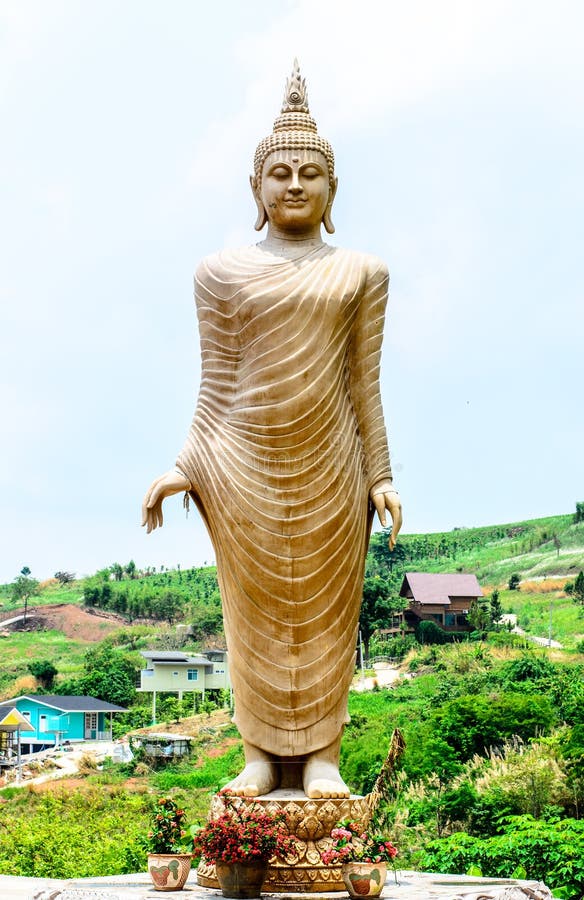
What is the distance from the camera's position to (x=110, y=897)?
5098mm

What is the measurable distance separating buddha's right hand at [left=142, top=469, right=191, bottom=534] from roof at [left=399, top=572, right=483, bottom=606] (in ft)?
114

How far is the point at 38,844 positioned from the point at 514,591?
40403 mm

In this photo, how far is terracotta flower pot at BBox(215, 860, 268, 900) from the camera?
5406 mm

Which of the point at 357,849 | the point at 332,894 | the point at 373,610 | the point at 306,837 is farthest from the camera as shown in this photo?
the point at 373,610

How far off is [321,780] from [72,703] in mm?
30298

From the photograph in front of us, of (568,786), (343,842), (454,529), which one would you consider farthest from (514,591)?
(343,842)

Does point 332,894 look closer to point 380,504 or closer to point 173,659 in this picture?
point 380,504

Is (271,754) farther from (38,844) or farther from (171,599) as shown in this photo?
(171,599)

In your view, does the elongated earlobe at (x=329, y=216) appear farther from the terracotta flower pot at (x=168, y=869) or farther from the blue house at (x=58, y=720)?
the blue house at (x=58, y=720)

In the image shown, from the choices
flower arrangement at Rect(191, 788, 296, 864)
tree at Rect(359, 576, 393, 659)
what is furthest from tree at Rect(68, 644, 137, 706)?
flower arrangement at Rect(191, 788, 296, 864)

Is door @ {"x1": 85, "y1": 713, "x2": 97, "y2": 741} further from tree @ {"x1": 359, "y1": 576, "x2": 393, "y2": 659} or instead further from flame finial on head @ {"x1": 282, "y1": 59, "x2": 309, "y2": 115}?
flame finial on head @ {"x1": 282, "y1": 59, "x2": 309, "y2": 115}

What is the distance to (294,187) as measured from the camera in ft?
22.5

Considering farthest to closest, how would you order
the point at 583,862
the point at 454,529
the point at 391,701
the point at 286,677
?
1. the point at 454,529
2. the point at 391,701
3. the point at 583,862
4. the point at 286,677

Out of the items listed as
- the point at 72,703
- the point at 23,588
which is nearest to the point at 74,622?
the point at 23,588
